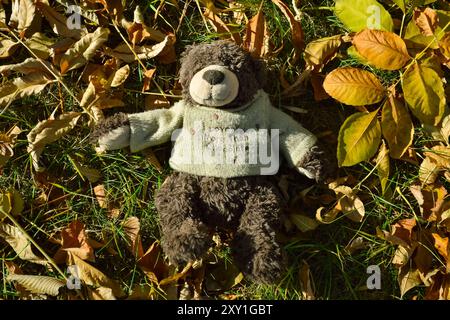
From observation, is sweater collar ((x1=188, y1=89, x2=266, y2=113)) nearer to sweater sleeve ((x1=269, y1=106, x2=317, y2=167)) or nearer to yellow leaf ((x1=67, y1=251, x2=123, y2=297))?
sweater sleeve ((x1=269, y1=106, x2=317, y2=167))

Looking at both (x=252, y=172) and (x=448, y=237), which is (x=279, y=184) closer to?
(x=252, y=172)

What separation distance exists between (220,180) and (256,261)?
277 millimetres

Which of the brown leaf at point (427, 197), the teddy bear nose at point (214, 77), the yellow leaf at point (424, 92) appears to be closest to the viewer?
the teddy bear nose at point (214, 77)

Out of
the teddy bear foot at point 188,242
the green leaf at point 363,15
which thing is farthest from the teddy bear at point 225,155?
the green leaf at point 363,15

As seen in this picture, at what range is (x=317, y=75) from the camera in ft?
5.95

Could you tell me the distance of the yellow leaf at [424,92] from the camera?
1.67 metres

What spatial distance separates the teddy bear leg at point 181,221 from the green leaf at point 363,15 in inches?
29.3

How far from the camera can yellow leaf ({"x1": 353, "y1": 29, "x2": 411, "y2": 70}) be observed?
5.50 ft

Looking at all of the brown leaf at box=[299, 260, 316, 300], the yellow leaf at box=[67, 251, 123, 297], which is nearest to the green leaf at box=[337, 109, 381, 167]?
the brown leaf at box=[299, 260, 316, 300]

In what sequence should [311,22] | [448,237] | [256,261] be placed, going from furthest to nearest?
[311,22]
[448,237]
[256,261]

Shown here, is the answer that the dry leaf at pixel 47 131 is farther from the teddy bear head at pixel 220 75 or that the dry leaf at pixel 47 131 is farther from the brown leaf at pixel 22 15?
the teddy bear head at pixel 220 75

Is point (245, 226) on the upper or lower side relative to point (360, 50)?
lower

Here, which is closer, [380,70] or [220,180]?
[220,180]

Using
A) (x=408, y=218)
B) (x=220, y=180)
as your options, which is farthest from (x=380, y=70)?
(x=220, y=180)
